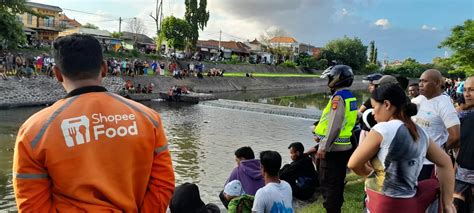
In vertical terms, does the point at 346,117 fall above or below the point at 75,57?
below

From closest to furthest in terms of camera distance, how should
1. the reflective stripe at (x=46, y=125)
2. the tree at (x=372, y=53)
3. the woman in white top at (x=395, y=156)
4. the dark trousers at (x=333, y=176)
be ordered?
the reflective stripe at (x=46, y=125)
the woman in white top at (x=395, y=156)
the dark trousers at (x=333, y=176)
the tree at (x=372, y=53)

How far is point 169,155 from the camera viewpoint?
2.25 metres

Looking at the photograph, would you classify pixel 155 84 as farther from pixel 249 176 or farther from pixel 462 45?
pixel 249 176

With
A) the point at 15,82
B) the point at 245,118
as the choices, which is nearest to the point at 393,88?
the point at 245,118

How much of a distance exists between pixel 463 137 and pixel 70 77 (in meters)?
3.97

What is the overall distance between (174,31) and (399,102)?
51148 mm

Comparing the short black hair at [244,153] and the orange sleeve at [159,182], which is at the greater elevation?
the orange sleeve at [159,182]

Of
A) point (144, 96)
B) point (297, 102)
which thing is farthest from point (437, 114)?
point (297, 102)

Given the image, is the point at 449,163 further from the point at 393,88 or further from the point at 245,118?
the point at 245,118

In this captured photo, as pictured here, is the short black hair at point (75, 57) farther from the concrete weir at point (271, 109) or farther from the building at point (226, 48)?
the building at point (226, 48)

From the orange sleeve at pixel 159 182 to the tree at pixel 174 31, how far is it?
169 ft

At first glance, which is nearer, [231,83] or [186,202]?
[186,202]

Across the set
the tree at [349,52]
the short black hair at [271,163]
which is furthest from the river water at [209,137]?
the tree at [349,52]

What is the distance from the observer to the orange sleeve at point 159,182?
7.07ft
